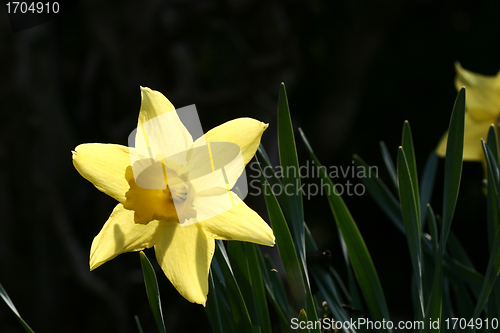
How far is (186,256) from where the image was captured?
15.2 inches

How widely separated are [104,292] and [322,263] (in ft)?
3.55

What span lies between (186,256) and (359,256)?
0.78 feet

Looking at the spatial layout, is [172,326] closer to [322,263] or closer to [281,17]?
[322,263]

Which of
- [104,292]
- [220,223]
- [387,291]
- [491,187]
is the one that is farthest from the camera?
[387,291]

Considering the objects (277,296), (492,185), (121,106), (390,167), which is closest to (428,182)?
(390,167)

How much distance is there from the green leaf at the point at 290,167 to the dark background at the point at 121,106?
3.00 feet

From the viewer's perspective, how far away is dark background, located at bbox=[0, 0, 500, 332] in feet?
4.39

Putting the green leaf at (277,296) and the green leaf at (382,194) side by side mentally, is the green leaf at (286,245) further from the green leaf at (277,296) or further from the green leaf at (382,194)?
the green leaf at (382,194)

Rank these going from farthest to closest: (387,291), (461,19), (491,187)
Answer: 1. (461,19)
2. (387,291)
3. (491,187)

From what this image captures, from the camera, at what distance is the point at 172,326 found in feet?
4.51

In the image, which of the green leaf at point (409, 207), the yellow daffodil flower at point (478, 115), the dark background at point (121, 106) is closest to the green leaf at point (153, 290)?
the green leaf at point (409, 207)

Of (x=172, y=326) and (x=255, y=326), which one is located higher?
(x=255, y=326)

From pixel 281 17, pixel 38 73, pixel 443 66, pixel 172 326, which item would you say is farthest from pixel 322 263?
pixel 443 66

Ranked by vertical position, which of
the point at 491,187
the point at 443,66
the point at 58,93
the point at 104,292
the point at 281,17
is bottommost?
the point at 104,292
